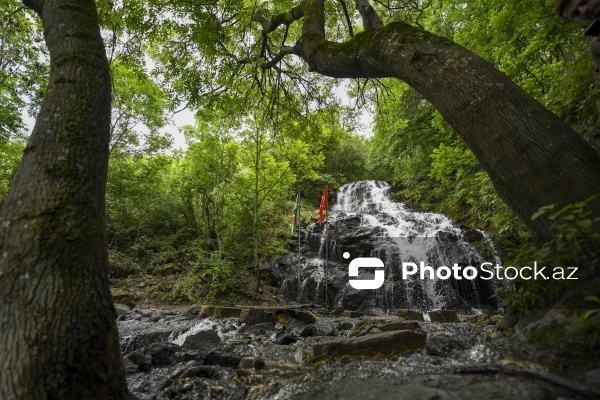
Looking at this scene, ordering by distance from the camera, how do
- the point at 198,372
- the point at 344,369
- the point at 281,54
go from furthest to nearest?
the point at 281,54, the point at 198,372, the point at 344,369

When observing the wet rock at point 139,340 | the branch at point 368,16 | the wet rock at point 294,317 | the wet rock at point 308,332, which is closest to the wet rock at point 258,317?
the wet rock at point 294,317

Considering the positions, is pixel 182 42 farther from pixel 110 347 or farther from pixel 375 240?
pixel 375 240

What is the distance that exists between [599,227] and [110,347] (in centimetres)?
299

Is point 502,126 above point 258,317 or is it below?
above

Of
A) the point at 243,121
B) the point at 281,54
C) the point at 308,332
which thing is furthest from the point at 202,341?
the point at 243,121

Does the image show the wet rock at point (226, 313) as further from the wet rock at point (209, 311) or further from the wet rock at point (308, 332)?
the wet rock at point (308, 332)

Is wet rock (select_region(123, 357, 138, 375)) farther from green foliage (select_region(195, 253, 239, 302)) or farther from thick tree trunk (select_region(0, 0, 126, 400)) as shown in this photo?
green foliage (select_region(195, 253, 239, 302))

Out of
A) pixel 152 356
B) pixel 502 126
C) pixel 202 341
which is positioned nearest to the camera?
pixel 502 126

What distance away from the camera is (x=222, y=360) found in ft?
9.62

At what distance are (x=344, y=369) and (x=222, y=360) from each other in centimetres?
129

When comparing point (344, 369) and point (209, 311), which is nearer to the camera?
point (344, 369)

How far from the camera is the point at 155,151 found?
15.0 meters

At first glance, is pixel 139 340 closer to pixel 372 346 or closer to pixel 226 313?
pixel 226 313

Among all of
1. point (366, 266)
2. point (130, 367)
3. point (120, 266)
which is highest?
point (366, 266)
